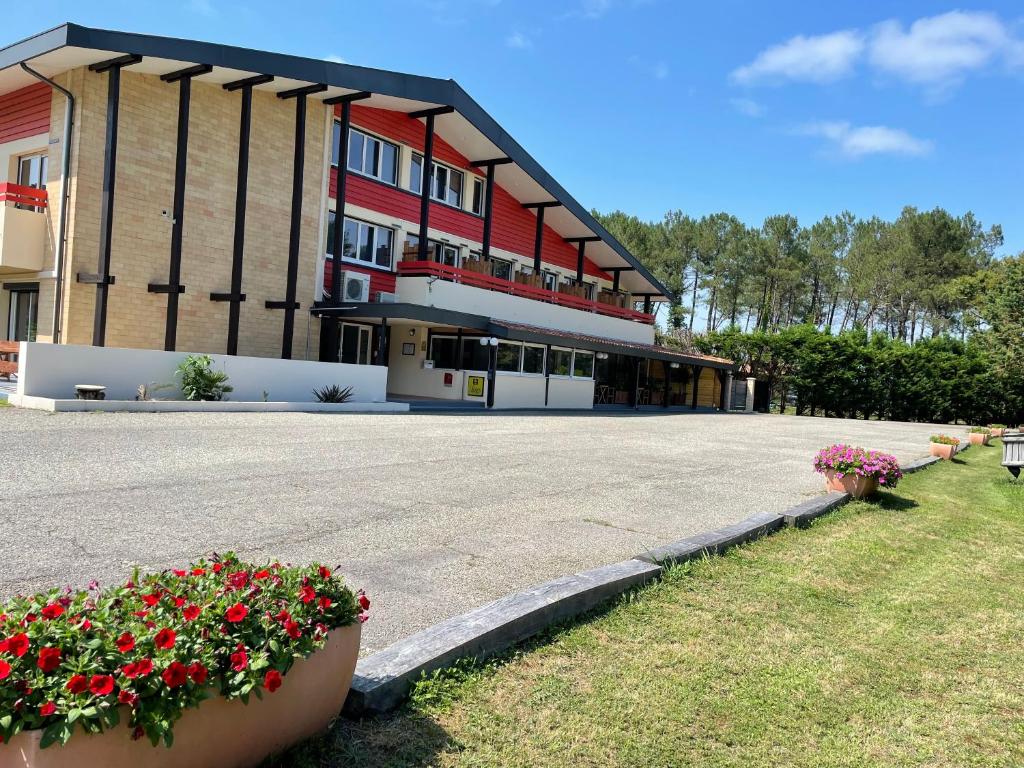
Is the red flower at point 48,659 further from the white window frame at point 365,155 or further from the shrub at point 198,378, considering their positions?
the white window frame at point 365,155

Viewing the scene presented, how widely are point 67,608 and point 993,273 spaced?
4967 cm

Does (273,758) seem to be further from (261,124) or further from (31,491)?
(261,124)

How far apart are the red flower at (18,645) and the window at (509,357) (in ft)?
69.8

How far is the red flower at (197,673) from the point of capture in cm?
210

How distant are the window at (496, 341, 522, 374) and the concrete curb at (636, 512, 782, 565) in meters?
16.6

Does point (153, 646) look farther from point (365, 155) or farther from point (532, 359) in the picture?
point (532, 359)

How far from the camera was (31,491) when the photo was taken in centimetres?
642

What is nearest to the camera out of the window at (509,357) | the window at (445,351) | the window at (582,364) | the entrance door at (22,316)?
the entrance door at (22,316)

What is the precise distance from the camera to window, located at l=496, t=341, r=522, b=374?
23.5m

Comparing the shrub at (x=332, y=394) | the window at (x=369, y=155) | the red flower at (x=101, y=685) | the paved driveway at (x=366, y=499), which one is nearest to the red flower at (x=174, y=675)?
the red flower at (x=101, y=685)

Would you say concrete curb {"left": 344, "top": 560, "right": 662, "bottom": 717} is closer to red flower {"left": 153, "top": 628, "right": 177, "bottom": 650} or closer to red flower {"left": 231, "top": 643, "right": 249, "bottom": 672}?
red flower {"left": 231, "top": 643, "right": 249, "bottom": 672}

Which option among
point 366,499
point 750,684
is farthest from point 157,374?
point 750,684

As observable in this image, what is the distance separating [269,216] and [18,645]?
18691mm

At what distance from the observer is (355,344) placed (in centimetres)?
2250
